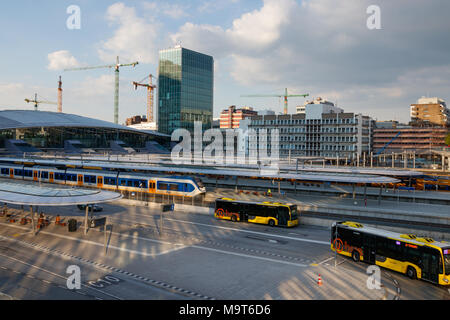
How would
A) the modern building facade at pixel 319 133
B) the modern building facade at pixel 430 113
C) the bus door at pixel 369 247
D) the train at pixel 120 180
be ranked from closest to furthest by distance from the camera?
the bus door at pixel 369 247, the train at pixel 120 180, the modern building facade at pixel 319 133, the modern building facade at pixel 430 113

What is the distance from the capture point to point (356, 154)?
316ft

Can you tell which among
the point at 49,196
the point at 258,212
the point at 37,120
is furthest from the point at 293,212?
the point at 37,120

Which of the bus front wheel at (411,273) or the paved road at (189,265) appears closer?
the paved road at (189,265)

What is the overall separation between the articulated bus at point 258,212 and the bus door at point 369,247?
10685 millimetres

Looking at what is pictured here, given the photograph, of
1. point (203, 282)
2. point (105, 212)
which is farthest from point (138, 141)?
point (203, 282)

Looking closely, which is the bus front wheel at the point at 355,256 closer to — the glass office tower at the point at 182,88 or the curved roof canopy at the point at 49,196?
the curved roof canopy at the point at 49,196

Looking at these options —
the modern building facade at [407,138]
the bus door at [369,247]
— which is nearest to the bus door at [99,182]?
the bus door at [369,247]

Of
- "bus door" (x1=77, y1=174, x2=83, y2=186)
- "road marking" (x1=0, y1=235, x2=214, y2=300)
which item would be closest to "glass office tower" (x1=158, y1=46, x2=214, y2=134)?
"bus door" (x1=77, y1=174, x2=83, y2=186)

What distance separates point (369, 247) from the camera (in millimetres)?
22391

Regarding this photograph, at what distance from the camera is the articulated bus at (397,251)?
18688 mm

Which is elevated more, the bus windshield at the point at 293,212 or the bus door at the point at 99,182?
the bus door at the point at 99,182

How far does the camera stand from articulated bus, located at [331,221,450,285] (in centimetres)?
1869

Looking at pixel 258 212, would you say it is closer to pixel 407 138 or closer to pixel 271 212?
pixel 271 212
